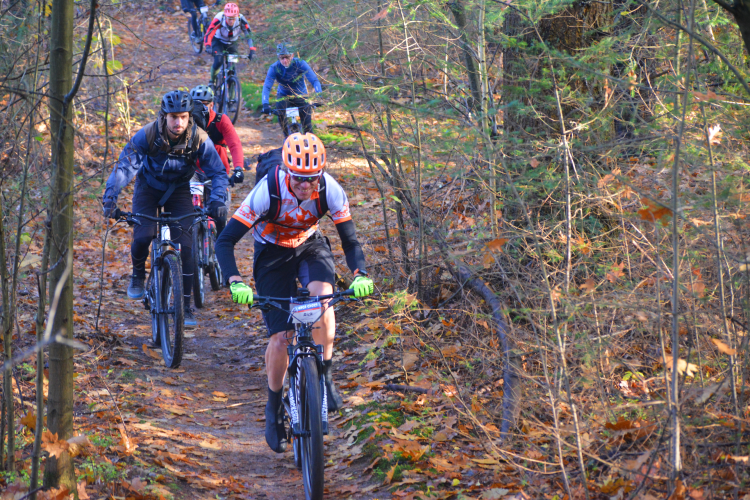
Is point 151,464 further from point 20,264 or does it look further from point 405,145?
point 405,145

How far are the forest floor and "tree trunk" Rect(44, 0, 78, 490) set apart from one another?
21.2 inches

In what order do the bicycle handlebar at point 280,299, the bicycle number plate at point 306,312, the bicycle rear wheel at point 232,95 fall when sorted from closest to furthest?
the bicycle handlebar at point 280,299, the bicycle number plate at point 306,312, the bicycle rear wheel at point 232,95

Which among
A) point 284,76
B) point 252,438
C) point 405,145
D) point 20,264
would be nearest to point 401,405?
point 252,438

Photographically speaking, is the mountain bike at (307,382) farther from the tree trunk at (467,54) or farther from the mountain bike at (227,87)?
the mountain bike at (227,87)

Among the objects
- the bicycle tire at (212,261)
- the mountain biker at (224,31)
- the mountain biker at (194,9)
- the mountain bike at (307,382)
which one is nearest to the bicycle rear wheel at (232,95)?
the mountain biker at (224,31)

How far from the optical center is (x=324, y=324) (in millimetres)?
4848

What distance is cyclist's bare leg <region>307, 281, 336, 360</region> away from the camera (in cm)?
484

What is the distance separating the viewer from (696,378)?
4031 mm

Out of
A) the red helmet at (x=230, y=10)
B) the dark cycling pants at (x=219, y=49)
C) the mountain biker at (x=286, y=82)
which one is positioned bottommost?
the mountain biker at (x=286, y=82)

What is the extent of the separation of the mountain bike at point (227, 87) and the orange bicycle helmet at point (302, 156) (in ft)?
38.5

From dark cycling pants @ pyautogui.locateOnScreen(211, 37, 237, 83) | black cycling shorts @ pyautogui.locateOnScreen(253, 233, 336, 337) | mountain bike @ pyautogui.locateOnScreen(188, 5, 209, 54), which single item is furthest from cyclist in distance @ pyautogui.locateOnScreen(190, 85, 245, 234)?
mountain bike @ pyautogui.locateOnScreen(188, 5, 209, 54)

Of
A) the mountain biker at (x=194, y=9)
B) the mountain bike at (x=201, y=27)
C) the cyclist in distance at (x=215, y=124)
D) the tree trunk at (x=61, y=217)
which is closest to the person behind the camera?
the tree trunk at (x=61, y=217)

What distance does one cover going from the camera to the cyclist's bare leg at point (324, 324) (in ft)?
15.9

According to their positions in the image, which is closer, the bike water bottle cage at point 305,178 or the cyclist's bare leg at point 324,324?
the bike water bottle cage at point 305,178
